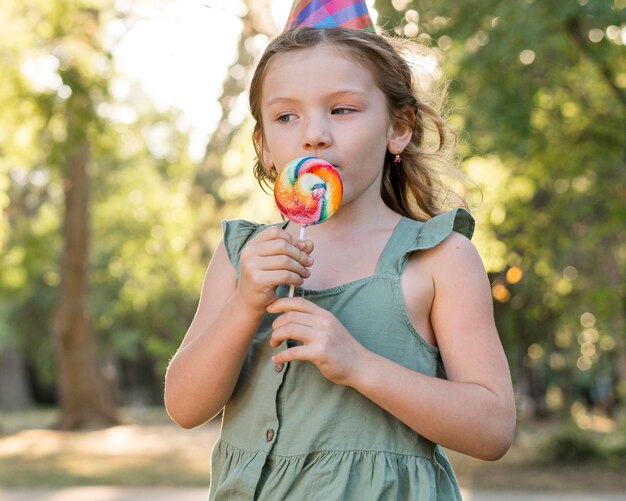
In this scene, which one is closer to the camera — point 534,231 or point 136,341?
point 534,231

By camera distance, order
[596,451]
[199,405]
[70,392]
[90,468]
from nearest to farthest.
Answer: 1. [199,405]
2. [90,468]
3. [596,451]
4. [70,392]

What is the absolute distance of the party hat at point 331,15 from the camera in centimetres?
234

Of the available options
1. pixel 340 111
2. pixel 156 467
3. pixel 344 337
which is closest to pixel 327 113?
pixel 340 111

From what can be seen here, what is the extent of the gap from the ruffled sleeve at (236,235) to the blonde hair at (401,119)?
0.17m

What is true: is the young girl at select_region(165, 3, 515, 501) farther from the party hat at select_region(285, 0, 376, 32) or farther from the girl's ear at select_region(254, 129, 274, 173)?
the girl's ear at select_region(254, 129, 274, 173)

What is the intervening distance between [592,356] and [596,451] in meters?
21.3

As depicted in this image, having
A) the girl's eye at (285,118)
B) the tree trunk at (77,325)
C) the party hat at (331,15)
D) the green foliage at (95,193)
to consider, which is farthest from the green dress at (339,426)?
the tree trunk at (77,325)

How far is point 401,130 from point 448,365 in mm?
601

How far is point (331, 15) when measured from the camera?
2354 millimetres

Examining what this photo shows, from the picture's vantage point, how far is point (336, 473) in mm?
2043

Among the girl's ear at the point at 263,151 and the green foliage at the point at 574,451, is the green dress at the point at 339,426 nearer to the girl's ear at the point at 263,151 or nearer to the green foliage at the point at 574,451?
the girl's ear at the point at 263,151

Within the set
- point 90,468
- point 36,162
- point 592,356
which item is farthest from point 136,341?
point 90,468

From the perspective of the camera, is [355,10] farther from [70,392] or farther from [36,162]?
[36,162]

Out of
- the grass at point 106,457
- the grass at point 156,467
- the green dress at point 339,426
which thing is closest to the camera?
the green dress at point 339,426
